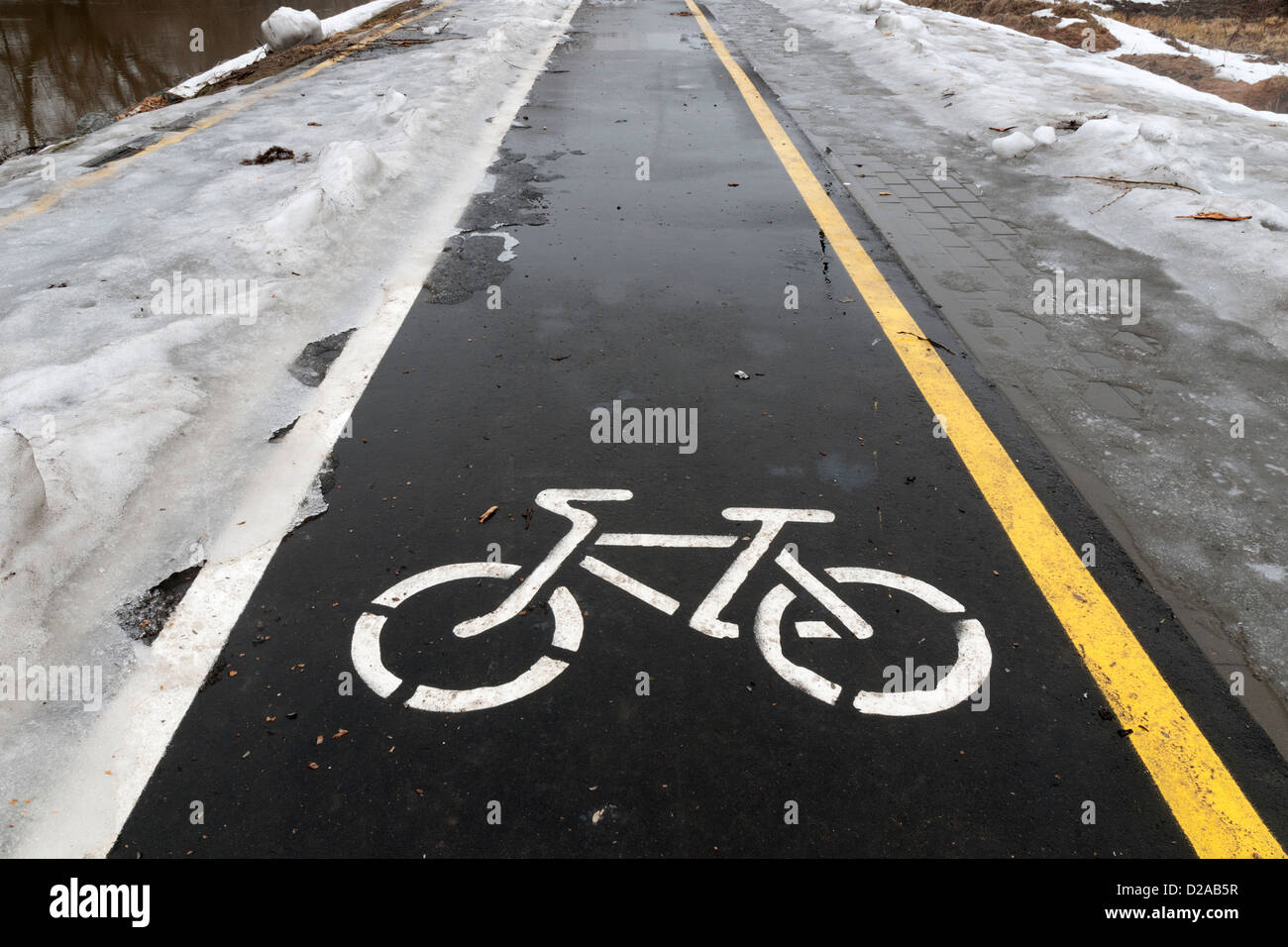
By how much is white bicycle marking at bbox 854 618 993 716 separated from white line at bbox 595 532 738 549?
0.84 metres

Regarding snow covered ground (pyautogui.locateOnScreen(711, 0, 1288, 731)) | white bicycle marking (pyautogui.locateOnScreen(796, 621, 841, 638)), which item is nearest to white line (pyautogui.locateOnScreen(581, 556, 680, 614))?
white bicycle marking (pyautogui.locateOnScreen(796, 621, 841, 638))

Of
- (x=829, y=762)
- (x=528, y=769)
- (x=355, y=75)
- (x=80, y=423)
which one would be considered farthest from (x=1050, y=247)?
(x=355, y=75)

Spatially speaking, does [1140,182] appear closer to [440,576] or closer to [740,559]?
[740,559]

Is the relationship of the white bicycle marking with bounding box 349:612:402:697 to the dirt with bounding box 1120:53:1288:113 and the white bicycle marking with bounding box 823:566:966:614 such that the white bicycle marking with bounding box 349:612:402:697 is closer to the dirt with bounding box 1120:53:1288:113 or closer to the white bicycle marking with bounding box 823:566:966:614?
the white bicycle marking with bounding box 823:566:966:614

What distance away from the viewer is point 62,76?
44.0ft

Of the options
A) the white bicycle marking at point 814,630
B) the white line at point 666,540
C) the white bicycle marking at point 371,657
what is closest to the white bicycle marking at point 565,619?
the white line at point 666,540

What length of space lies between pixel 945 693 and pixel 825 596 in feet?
1.74

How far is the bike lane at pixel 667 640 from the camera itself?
226cm

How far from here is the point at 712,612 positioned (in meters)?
2.92

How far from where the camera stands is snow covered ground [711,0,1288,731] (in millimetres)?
3293

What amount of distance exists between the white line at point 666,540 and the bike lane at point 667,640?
4 cm
